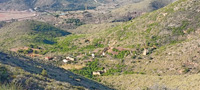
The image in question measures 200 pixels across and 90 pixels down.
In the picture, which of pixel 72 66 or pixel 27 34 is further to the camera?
pixel 27 34

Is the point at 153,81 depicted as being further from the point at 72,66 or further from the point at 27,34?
the point at 27,34

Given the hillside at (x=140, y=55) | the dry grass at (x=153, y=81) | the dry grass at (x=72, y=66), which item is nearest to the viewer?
the dry grass at (x=153, y=81)

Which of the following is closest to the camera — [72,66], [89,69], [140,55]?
[89,69]

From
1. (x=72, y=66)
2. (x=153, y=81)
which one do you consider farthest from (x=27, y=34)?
(x=153, y=81)

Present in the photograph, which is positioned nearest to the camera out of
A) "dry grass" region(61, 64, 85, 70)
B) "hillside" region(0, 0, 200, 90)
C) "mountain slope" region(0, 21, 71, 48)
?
"hillside" region(0, 0, 200, 90)

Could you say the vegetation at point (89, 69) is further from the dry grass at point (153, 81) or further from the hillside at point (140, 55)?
the dry grass at point (153, 81)

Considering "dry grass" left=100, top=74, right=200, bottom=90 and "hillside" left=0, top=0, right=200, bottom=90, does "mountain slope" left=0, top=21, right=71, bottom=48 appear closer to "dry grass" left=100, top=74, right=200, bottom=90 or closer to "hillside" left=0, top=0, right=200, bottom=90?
"hillside" left=0, top=0, right=200, bottom=90

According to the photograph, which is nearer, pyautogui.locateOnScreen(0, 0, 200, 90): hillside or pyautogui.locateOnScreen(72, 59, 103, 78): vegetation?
pyautogui.locateOnScreen(0, 0, 200, 90): hillside

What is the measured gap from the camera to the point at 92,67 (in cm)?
3866

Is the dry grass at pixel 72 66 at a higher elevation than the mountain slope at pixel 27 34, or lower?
higher

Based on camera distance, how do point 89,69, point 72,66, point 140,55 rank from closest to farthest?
point 89,69
point 140,55
point 72,66

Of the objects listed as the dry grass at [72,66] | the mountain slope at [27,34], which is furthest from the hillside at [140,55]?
the mountain slope at [27,34]

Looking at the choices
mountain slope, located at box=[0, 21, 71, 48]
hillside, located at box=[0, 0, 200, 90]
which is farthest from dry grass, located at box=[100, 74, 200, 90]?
mountain slope, located at box=[0, 21, 71, 48]

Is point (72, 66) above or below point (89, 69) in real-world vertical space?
below
